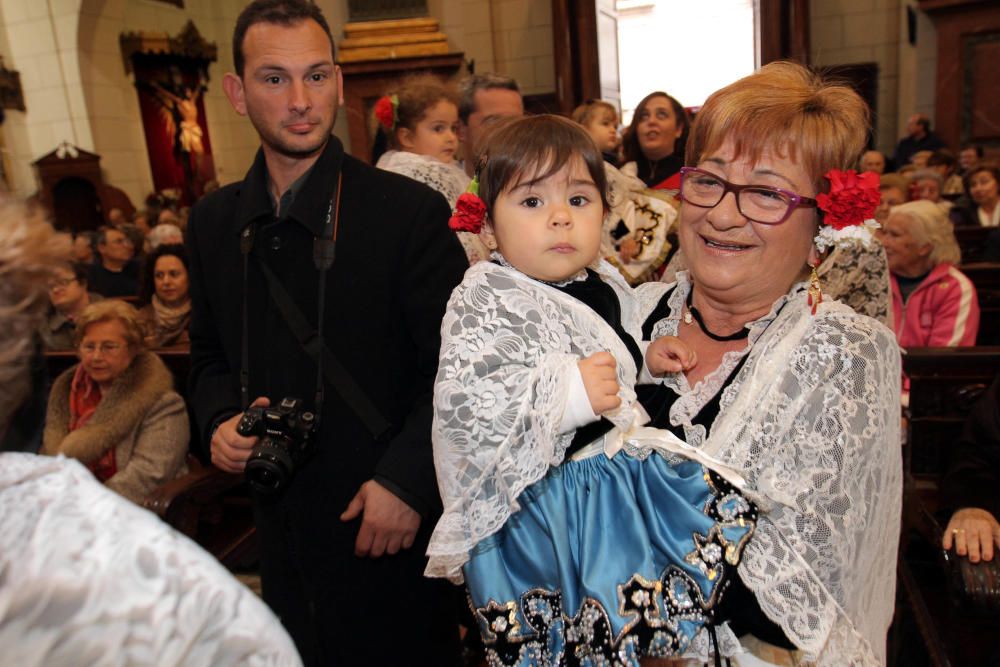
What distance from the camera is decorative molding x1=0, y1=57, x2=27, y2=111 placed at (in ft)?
35.1

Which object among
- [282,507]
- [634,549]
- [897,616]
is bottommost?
[897,616]

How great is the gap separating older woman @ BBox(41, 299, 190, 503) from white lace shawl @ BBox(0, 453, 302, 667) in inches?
97.7

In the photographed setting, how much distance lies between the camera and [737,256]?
1.50m

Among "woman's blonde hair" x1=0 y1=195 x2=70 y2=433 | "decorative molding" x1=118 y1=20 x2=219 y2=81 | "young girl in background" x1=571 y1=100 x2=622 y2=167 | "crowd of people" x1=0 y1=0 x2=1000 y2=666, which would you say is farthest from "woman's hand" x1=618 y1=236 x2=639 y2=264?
"decorative molding" x1=118 y1=20 x2=219 y2=81

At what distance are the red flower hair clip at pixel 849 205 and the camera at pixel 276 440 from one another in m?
1.16

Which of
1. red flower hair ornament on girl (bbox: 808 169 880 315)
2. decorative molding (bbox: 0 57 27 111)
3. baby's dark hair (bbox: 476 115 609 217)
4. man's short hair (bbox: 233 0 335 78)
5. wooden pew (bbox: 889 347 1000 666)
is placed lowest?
wooden pew (bbox: 889 347 1000 666)

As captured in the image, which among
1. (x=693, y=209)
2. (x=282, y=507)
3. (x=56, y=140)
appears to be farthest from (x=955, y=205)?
(x=56, y=140)

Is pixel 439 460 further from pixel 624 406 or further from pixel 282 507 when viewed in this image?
pixel 282 507

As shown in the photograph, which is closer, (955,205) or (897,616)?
(897,616)

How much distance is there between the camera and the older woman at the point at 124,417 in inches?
119

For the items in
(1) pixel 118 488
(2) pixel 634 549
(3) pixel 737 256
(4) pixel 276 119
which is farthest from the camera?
(1) pixel 118 488

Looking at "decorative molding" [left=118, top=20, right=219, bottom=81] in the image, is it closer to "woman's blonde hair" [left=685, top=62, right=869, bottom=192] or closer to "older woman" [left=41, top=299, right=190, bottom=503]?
"older woman" [left=41, top=299, right=190, bottom=503]

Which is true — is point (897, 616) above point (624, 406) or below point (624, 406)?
below

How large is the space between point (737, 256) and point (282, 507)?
1242 millimetres
